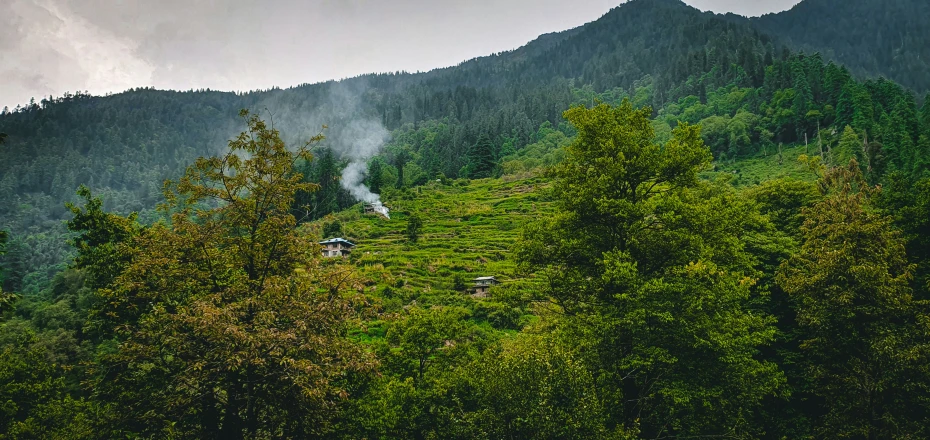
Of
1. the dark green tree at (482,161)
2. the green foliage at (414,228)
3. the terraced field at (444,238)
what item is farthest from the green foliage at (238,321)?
the dark green tree at (482,161)

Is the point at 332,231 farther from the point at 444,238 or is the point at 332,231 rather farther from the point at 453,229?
the point at 453,229

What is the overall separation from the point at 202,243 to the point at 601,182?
9287 millimetres

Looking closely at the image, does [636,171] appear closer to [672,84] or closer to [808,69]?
[808,69]

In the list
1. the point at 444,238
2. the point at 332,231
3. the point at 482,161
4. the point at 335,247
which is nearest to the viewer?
Result: the point at 335,247

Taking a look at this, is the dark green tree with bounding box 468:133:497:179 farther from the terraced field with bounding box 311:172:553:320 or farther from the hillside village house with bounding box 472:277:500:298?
the hillside village house with bounding box 472:277:500:298

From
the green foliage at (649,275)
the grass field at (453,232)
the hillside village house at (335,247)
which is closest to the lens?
the green foliage at (649,275)

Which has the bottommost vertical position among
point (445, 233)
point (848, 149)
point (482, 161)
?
point (445, 233)

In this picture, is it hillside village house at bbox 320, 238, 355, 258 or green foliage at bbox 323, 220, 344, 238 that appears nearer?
Result: hillside village house at bbox 320, 238, 355, 258

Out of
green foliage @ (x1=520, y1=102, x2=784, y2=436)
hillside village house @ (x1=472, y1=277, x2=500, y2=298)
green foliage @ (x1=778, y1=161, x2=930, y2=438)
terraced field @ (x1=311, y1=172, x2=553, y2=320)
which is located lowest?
hillside village house @ (x1=472, y1=277, x2=500, y2=298)

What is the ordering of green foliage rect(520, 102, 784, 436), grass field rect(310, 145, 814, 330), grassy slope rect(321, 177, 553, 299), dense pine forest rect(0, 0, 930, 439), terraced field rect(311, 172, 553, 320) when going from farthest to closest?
1. grassy slope rect(321, 177, 553, 299)
2. terraced field rect(311, 172, 553, 320)
3. grass field rect(310, 145, 814, 330)
4. green foliage rect(520, 102, 784, 436)
5. dense pine forest rect(0, 0, 930, 439)

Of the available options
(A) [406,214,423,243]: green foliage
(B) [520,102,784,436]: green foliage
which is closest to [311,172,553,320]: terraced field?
(A) [406,214,423,243]: green foliage

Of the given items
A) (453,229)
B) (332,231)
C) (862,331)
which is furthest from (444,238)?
(862,331)

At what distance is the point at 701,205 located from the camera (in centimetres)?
1289

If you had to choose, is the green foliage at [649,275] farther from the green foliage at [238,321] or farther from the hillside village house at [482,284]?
the hillside village house at [482,284]
